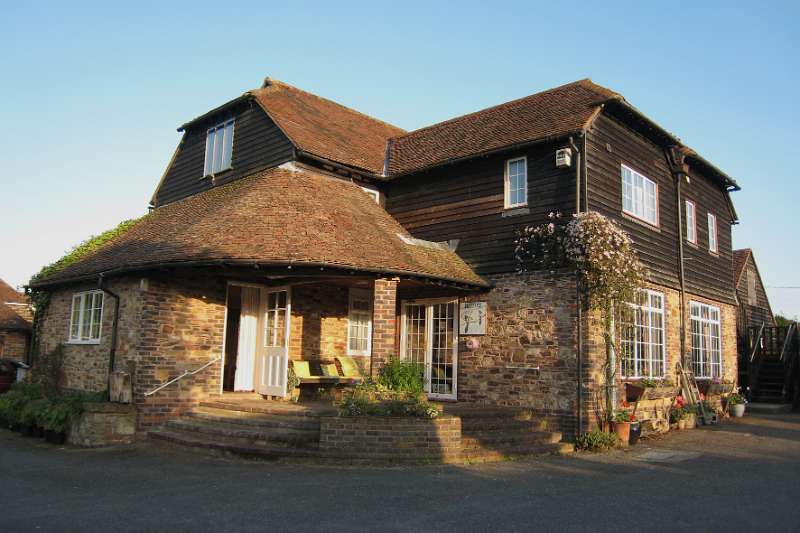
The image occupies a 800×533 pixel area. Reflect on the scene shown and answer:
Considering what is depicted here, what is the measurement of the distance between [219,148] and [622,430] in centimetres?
1233

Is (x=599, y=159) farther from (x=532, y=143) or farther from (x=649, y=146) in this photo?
(x=649, y=146)

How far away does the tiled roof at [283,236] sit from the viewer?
10984 millimetres

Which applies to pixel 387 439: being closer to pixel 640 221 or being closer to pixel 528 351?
pixel 528 351

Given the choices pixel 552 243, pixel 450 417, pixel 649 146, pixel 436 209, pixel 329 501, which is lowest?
pixel 329 501

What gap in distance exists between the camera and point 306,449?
31.2ft

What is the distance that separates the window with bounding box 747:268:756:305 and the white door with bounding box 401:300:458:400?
17491 millimetres

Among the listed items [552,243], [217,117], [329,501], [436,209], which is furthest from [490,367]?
[217,117]

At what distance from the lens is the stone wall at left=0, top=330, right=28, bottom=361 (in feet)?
85.8

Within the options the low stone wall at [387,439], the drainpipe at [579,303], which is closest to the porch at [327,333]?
the drainpipe at [579,303]

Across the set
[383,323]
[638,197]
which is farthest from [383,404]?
[638,197]

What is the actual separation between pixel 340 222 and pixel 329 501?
651 cm

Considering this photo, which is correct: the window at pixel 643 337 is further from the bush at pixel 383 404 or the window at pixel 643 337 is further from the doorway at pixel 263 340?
the doorway at pixel 263 340

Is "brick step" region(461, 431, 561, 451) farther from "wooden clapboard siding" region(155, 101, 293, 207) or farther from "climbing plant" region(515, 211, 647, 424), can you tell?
"wooden clapboard siding" region(155, 101, 293, 207)

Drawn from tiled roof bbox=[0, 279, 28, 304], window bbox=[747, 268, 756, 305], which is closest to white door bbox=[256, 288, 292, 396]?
window bbox=[747, 268, 756, 305]
